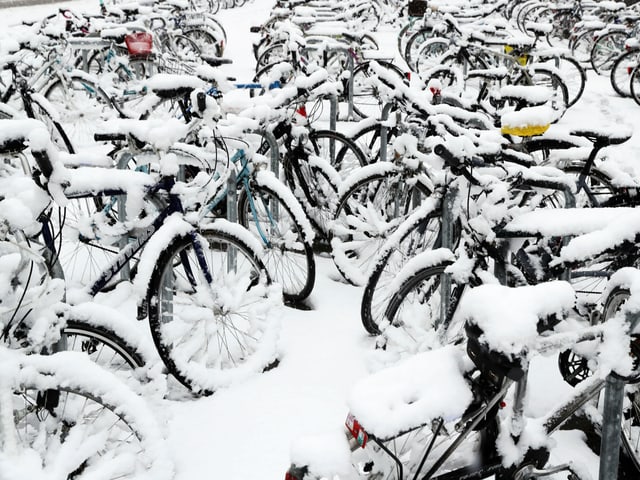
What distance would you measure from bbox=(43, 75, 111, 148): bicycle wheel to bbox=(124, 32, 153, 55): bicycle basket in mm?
903

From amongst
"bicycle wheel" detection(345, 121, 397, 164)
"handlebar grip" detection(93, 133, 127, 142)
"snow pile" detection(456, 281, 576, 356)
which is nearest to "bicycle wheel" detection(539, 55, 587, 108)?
"bicycle wheel" detection(345, 121, 397, 164)

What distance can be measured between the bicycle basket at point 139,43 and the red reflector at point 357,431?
725cm

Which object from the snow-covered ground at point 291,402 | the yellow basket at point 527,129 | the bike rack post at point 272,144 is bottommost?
the snow-covered ground at point 291,402

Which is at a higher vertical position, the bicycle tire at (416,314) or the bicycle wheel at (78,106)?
the bicycle wheel at (78,106)

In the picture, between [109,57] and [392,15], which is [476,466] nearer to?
[109,57]

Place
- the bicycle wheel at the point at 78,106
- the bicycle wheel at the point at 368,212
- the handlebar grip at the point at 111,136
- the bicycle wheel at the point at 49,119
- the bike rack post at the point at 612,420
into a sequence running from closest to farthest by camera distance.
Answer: the bike rack post at the point at 612,420, the handlebar grip at the point at 111,136, the bicycle wheel at the point at 368,212, the bicycle wheel at the point at 49,119, the bicycle wheel at the point at 78,106

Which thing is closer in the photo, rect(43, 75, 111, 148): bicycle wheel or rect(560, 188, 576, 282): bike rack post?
rect(560, 188, 576, 282): bike rack post

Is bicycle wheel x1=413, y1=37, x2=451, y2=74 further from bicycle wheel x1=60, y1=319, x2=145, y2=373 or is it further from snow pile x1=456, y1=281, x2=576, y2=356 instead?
snow pile x1=456, y1=281, x2=576, y2=356

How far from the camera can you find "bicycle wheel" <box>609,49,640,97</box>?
10023 millimetres

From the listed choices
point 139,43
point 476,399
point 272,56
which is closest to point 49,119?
point 139,43

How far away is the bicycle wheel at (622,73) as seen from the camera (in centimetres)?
1002

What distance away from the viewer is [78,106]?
7.54m

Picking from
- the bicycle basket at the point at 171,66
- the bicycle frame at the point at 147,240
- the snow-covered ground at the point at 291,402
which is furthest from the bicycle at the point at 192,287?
the bicycle basket at the point at 171,66

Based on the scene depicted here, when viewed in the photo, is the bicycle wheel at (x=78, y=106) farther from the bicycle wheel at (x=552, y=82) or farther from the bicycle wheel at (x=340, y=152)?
the bicycle wheel at (x=552, y=82)
